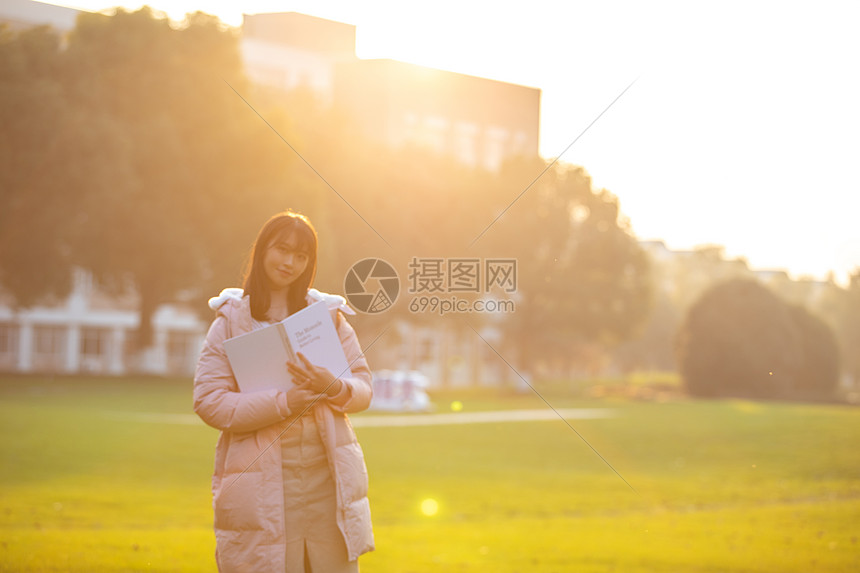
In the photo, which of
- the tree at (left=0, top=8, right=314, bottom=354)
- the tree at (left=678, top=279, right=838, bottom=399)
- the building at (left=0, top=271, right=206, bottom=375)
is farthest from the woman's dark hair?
the building at (left=0, top=271, right=206, bottom=375)

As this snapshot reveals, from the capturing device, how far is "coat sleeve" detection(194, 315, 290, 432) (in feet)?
9.69

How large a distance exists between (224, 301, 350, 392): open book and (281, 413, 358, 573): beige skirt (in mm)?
187

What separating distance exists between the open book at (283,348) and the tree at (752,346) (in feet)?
15.5

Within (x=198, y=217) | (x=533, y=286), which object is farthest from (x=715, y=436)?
(x=533, y=286)

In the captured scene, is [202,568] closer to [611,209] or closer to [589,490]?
[611,209]

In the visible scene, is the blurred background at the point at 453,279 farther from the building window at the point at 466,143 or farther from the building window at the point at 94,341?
the building window at the point at 94,341

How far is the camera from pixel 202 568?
5.58m

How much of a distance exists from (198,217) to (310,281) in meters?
12.8

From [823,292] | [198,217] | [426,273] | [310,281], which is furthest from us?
[198,217]

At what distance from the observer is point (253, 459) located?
2955 millimetres
